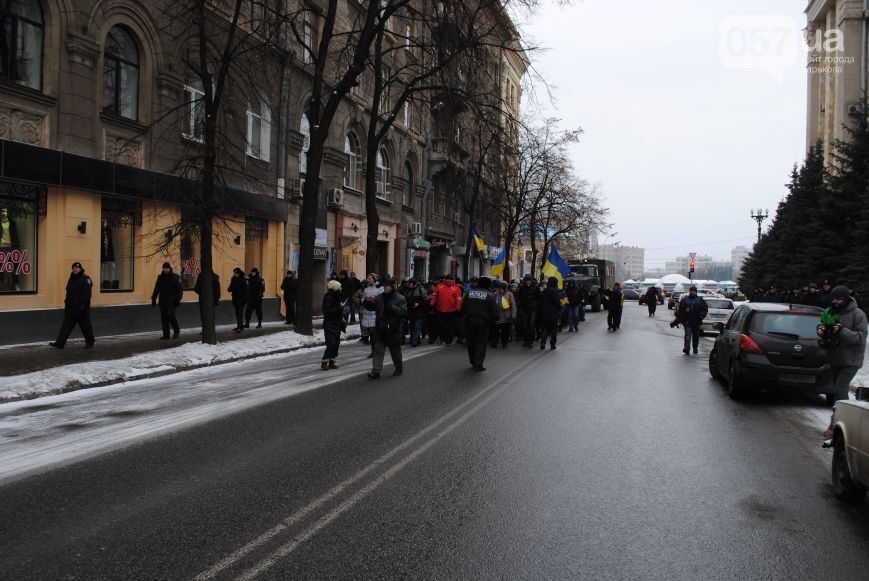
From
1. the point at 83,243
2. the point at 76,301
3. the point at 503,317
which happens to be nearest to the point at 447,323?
the point at 503,317

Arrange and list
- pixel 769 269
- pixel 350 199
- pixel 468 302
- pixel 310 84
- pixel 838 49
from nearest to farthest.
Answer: pixel 468 302
pixel 310 84
pixel 350 199
pixel 769 269
pixel 838 49

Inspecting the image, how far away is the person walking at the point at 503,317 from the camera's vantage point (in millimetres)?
18781

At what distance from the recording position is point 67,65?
50.4 ft

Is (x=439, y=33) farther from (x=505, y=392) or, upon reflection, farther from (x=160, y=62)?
(x=505, y=392)

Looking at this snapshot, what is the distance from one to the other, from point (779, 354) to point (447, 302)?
30.4 feet

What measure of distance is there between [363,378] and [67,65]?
990 cm

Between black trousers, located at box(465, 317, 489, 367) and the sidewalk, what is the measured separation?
473 centimetres

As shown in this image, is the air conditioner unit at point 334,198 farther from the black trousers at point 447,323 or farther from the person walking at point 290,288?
the black trousers at point 447,323

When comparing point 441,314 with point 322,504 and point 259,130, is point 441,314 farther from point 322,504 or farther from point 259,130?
point 322,504

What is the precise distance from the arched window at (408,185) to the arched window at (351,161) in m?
6.17

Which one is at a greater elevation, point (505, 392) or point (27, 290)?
point (27, 290)

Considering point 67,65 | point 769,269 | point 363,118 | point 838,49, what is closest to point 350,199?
point 363,118

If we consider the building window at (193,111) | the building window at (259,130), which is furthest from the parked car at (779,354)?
the building window at (259,130)

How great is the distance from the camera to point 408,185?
38.1 metres
